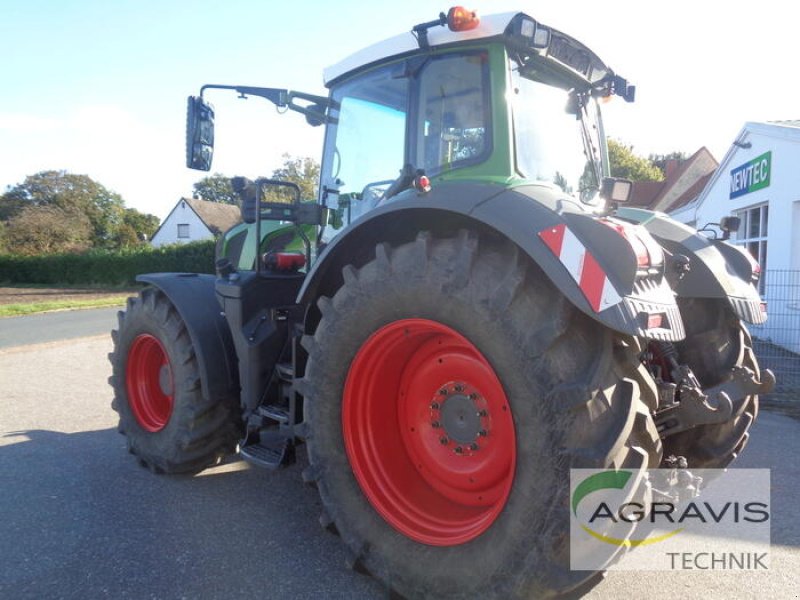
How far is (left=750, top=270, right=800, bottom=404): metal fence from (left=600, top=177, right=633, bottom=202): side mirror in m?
4.64

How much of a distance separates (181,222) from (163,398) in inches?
1836

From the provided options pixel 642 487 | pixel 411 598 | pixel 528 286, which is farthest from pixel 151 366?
pixel 642 487

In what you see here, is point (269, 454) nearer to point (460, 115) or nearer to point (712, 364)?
point (460, 115)

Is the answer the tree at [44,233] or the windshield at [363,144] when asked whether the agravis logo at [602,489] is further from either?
the tree at [44,233]

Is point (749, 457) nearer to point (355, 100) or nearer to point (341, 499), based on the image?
point (341, 499)

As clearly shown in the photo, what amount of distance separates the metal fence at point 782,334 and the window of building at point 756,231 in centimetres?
192

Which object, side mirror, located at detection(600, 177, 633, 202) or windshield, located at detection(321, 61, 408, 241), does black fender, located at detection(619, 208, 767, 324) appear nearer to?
side mirror, located at detection(600, 177, 633, 202)

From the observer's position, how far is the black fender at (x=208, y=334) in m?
3.57

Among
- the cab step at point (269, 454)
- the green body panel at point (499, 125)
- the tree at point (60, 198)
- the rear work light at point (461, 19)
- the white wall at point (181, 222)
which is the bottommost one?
the cab step at point (269, 454)

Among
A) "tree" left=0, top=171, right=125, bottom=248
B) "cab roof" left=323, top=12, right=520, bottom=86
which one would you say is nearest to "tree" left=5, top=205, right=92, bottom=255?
"tree" left=0, top=171, right=125, bottom=248

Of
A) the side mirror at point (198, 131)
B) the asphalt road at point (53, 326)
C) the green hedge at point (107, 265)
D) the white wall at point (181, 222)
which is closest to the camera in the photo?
the side mirror at point (198, 131)

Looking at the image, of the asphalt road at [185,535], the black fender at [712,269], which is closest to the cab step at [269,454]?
the asphalt road at [185,535]

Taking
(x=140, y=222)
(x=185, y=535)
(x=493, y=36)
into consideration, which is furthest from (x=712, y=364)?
(x=140, y=222)

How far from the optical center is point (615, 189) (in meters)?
2.68
